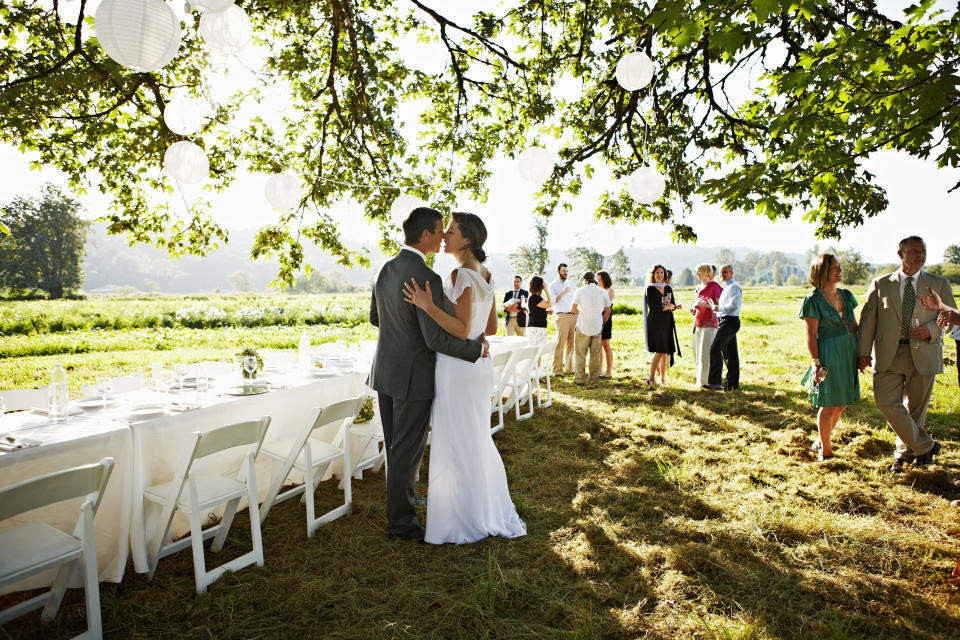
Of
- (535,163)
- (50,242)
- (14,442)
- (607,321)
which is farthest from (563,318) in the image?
(50,242)

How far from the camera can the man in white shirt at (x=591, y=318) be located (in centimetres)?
718

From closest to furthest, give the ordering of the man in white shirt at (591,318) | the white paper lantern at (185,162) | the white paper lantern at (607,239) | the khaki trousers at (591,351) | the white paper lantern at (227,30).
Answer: the white paper lantern at (227,30) → the white paper lantern at (185,162) → the white paper lantern at (607,239) → the man in white shirt at (591,318) → the khaki trousers at (591,351)

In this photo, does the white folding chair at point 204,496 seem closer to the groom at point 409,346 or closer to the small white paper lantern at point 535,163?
the groom at point 409,346

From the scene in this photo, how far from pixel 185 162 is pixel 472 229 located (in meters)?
3.06

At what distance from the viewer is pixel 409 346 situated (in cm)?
288

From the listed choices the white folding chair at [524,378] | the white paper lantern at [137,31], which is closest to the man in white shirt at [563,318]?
the white folding chair at [524,378]

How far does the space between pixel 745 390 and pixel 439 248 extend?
5.58m

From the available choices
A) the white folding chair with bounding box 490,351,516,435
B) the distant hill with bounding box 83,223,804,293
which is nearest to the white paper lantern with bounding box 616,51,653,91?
the white folding chair with bounding box 490,351,516,435

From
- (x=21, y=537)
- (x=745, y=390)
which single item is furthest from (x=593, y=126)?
(x=21, y=537)

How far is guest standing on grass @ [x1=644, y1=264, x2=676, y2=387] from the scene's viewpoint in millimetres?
6957

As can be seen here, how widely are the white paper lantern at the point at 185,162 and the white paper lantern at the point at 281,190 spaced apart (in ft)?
2.69

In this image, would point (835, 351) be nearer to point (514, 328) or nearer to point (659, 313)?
point (659, 313)

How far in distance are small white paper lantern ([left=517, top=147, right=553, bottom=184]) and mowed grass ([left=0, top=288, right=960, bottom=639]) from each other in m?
2.75

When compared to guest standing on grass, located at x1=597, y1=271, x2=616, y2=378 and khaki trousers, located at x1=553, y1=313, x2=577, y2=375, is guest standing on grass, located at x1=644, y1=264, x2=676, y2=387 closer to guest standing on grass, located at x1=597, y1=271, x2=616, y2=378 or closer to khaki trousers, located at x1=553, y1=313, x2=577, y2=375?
guest standing on grass, located at x1=597, y1=271, x2=616, y2=378
